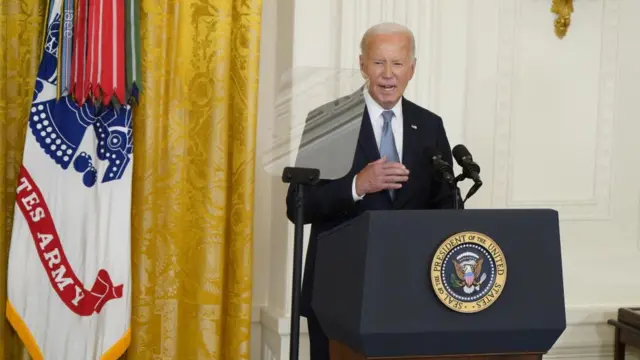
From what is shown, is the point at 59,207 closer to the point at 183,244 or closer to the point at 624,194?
the point at 183,244

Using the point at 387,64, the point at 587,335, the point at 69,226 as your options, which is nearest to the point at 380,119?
the point at 387,64

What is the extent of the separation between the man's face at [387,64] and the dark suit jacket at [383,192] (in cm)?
9

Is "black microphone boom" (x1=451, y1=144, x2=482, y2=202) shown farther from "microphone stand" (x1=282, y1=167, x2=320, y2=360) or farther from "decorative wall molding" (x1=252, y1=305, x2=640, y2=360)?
"decorative wall molding" (x1=252, y1=305, x2=640, y2=360)

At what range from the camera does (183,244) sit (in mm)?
3762

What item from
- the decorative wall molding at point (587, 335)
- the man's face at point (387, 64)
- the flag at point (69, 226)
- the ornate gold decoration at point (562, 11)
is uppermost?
the ornate gold decoration at point (562, 11)

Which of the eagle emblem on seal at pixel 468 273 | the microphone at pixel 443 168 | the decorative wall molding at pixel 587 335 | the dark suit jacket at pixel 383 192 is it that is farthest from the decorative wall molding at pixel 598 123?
the eagle emblem on seal at pixel 468 273

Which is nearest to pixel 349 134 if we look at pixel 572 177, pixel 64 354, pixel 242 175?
pixel 242 175

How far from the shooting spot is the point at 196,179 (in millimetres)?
3744

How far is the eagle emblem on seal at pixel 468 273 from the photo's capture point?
2008mm

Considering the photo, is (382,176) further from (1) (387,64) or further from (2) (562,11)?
(2) (562,11)

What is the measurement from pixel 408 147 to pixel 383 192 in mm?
158

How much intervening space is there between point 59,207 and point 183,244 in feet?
1.74

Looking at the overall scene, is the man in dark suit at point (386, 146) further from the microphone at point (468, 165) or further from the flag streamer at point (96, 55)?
the flag streamer at point (96, 55)

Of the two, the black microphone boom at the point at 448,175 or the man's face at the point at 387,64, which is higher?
the man's face at the point at 387,64
